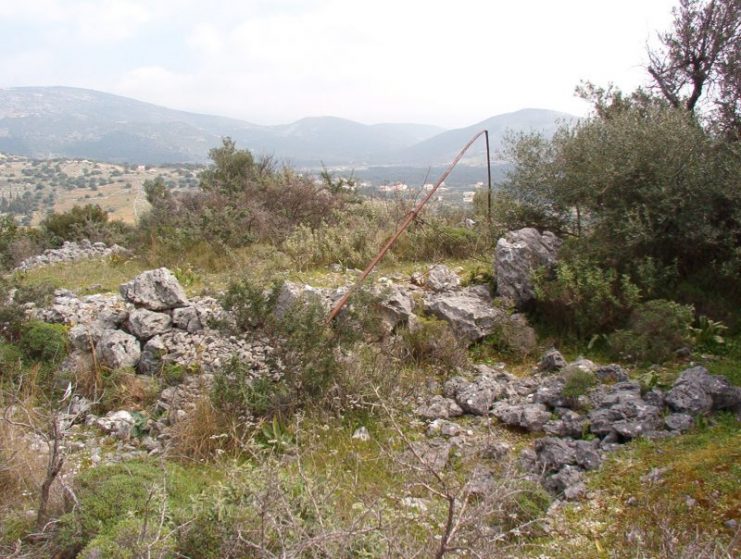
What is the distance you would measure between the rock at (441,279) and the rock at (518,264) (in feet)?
1.88

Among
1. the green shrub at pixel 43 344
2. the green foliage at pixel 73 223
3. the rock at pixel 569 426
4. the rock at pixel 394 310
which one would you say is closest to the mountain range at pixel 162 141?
the green foliage at pixel 73 223

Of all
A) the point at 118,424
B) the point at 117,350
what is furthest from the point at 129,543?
the point at 117,350

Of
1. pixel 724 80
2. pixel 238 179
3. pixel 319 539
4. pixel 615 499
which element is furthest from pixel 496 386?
pixel 238 179

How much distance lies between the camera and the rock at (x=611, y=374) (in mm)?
5469

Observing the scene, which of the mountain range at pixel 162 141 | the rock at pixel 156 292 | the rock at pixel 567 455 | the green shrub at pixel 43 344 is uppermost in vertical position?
the mountain range at pixel 162 141

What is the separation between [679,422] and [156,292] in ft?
18.2

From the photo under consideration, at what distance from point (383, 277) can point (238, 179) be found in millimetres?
8713

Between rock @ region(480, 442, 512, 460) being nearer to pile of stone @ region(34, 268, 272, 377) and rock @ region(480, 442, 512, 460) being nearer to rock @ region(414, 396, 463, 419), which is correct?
rock @ region(414, 396, 463, 419)

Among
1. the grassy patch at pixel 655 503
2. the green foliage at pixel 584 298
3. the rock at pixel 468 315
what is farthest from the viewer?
the rock at pixel 468 315

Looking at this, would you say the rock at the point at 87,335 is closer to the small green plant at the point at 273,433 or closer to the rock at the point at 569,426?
the small green plant at the point at 273,433

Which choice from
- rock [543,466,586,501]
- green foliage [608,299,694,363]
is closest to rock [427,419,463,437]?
rock [543,466,586,501]

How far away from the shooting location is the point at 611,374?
18.2 ft

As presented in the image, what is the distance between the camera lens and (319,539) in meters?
2.29

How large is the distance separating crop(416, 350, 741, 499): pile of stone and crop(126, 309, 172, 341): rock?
3047 mm
